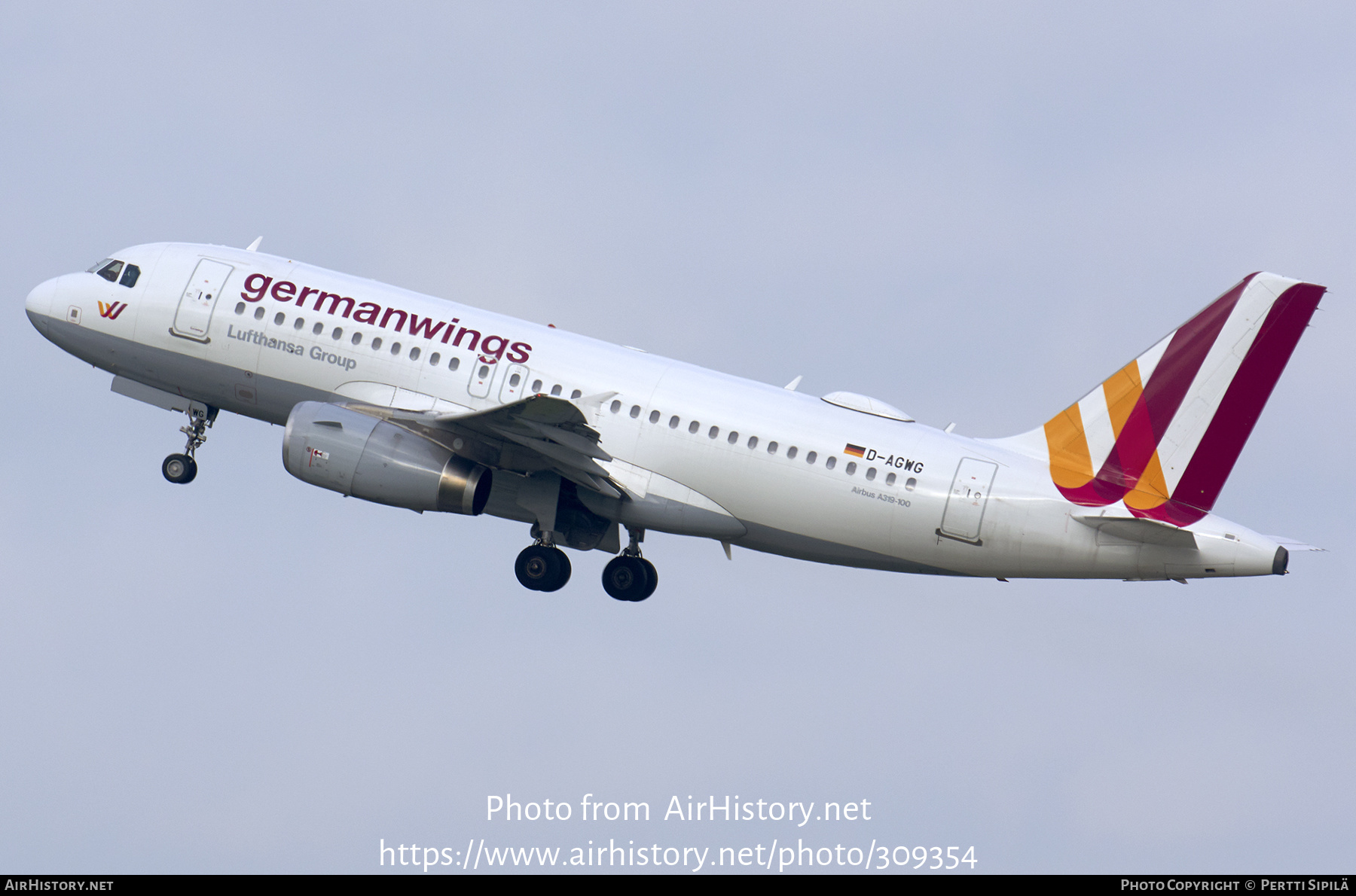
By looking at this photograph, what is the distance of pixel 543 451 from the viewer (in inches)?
1480

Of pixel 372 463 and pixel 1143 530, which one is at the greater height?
pixel 1143 530

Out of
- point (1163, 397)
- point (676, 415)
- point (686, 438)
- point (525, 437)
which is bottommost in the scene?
point (525, 437)

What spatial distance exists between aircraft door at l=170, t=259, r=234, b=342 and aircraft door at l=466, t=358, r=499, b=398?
6559 millimetres

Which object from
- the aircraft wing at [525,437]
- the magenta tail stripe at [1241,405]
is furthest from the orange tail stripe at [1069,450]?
the aircraft wing at [525,437]

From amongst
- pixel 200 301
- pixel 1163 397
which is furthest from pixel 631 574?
pixel 1163 397

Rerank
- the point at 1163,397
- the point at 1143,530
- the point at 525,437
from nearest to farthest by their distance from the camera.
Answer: the point at 1143,530
the point at 1163,397
the point at 525,437

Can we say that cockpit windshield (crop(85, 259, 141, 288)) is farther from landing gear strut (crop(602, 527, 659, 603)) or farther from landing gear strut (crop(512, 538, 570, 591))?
landing gear strut (crop(602, 527, 659, 603))

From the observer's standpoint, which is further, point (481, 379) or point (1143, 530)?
point (481, 379)

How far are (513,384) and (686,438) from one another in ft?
13.4

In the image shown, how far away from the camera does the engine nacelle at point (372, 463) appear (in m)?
36.9

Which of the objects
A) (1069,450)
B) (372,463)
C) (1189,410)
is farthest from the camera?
(1069,450)

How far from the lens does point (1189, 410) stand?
3675 centimetres

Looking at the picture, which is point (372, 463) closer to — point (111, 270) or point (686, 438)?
point (686, 438)

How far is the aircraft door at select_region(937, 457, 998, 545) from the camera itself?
120 ft
